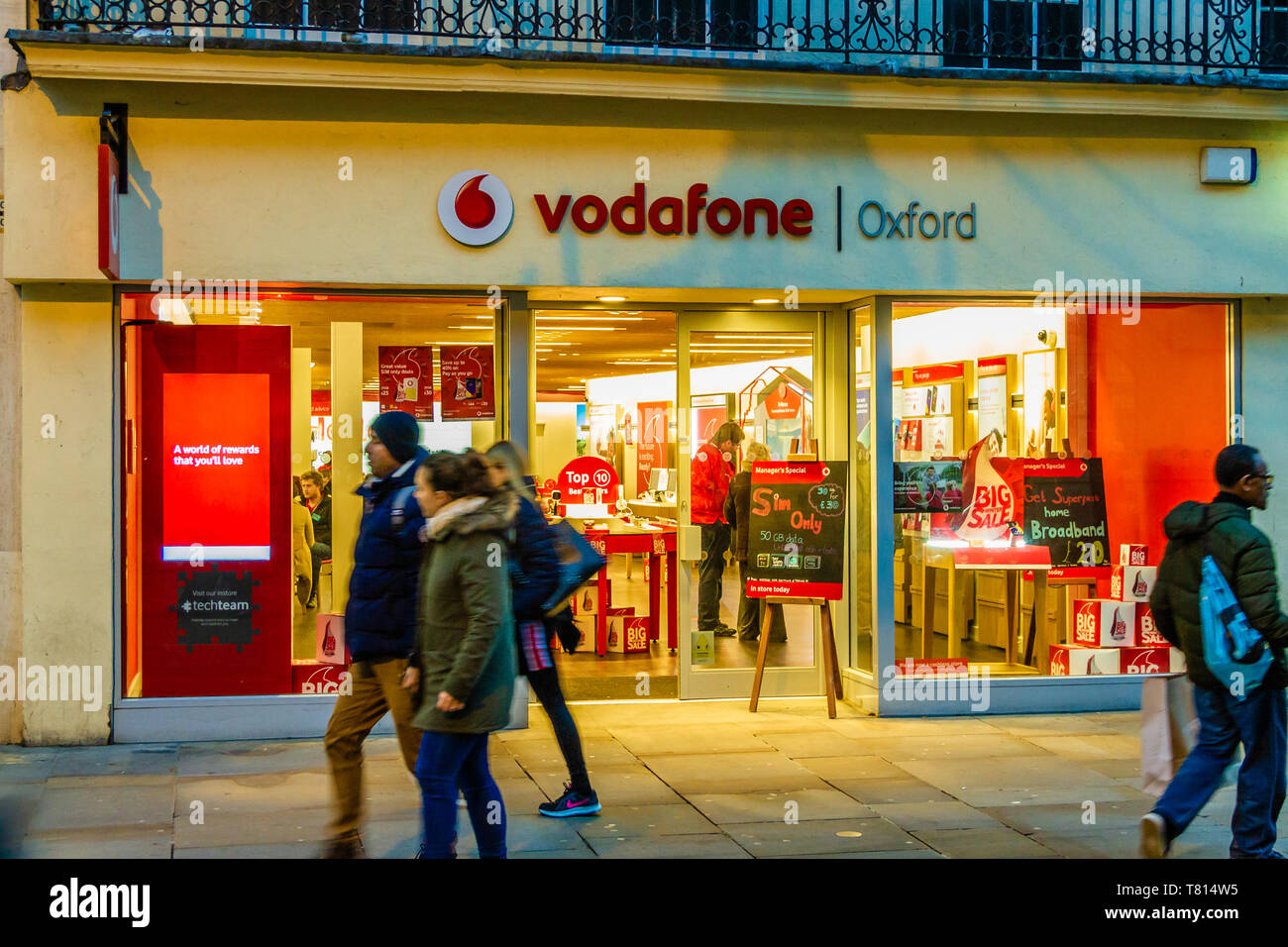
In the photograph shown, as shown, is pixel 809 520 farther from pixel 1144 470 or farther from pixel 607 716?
pixel 1144 470

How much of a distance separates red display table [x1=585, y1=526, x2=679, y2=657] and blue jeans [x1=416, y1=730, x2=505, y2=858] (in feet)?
20.7

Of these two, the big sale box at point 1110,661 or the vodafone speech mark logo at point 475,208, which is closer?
the vodafone speech mark logo at point 475,208

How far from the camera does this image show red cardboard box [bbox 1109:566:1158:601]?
10130 mm

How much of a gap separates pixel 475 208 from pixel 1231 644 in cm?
535

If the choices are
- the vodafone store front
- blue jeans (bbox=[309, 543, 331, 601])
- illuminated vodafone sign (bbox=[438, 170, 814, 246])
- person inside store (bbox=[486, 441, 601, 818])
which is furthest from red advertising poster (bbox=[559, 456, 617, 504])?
person inside store (bbox=[486, 441, 601, 818])

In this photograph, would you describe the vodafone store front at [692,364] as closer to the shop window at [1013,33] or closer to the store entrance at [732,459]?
the store entrance at [732,459]

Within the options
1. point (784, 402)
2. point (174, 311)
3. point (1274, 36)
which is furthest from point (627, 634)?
point (1274, 36)

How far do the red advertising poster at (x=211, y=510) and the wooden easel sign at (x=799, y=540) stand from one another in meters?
3.32

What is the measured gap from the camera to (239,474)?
29.2 ft

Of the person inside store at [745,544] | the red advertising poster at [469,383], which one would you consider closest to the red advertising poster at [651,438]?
the person inside store at [745,544]

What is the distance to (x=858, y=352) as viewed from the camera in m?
9.88

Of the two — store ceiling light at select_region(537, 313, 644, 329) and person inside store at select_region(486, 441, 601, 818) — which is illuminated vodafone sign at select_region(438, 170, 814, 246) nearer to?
store ceiling light at select_region(537, 313, 644, 329)

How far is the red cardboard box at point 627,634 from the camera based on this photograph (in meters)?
11.9

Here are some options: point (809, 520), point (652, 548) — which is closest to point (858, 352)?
point (809, 520)
